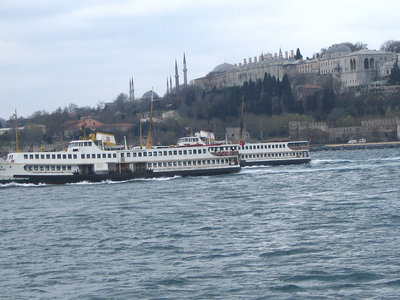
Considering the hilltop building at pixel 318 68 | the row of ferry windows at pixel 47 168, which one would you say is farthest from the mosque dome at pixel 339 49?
the row of ferry windows at pixel 47 168

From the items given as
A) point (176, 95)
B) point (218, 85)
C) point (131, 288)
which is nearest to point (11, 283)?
point (131, 288)

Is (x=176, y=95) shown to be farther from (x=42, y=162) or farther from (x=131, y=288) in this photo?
(x=131, y=288)

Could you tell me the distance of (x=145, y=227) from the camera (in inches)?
1057

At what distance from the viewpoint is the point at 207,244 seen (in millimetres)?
22938

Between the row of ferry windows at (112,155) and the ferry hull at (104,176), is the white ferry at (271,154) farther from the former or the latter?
the row of ferry windows at (112,155)

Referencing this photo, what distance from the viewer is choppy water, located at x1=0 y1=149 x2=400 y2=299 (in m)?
18.5

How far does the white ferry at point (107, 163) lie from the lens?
47.3m

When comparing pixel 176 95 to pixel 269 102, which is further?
pixel 176 95

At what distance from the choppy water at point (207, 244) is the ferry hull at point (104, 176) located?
877 cm

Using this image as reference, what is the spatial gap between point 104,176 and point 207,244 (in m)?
26.3

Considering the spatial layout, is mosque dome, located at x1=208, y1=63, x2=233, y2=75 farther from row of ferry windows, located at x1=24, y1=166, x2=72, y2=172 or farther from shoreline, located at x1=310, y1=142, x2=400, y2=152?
row of ferry windows, located at x1=24, y1=166, x2=72, y2=172

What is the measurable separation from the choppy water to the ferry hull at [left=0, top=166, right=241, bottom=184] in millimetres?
8774

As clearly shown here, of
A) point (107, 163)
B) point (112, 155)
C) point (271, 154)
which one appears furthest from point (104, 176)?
point (271, 154)

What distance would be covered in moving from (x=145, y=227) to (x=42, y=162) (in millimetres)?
21826
